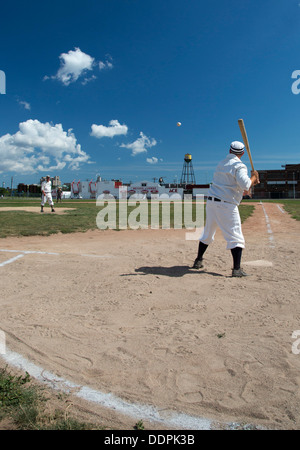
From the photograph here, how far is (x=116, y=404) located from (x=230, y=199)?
3.69 meters

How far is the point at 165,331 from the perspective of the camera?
2.88 metres

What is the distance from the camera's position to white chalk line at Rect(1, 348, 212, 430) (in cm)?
176

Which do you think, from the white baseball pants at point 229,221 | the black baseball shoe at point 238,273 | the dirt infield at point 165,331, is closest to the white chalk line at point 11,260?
the dirt infield at point 165,331

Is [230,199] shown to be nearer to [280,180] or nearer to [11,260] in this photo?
[11,260]

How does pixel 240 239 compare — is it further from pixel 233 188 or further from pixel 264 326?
pixel 264 326

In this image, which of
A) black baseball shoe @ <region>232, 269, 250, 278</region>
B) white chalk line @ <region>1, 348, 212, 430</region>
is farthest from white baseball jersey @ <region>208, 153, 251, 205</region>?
white chalk line @ <region>1, 348, 212, 430</region>

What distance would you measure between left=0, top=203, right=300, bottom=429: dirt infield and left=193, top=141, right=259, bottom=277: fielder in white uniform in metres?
0.49

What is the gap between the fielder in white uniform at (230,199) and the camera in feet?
15.7

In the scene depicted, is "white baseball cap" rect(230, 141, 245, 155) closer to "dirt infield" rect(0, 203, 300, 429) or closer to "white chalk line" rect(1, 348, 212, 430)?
"dirt infield" rect(0, 203, 300, 429)

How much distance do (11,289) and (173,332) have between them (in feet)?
7.88

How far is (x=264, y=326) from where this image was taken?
296 centimetres

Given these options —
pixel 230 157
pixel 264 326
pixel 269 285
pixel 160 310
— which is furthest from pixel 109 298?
pixel 230 157
